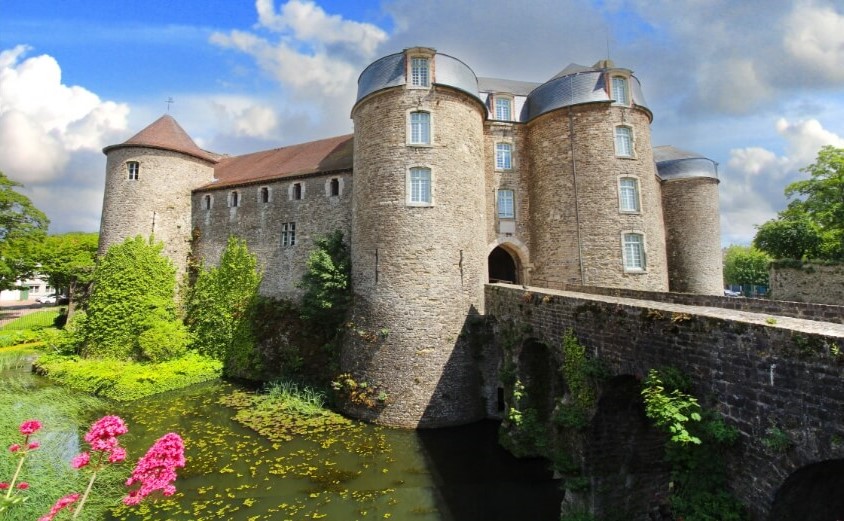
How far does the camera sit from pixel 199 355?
62.1 ft

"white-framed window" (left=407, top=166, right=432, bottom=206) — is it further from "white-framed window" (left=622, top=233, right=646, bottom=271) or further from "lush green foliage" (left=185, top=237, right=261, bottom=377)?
"lush green foliage" (left=185, top=237, right=261, bottom=377)

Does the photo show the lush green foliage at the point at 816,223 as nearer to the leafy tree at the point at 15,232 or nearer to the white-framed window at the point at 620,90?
the white-framed window at the point at 620,90

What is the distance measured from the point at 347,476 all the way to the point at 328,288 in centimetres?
642

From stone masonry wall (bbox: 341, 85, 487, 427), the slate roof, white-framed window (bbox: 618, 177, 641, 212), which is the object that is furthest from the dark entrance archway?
the slate roof

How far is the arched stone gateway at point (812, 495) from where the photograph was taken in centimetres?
433

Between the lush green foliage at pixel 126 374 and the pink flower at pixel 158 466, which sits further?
the lush green foliage at pixel 126 374

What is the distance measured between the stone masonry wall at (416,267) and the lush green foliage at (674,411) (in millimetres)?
8082

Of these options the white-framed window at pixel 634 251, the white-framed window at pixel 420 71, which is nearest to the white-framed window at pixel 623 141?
the white-framed window at pixel 634 251

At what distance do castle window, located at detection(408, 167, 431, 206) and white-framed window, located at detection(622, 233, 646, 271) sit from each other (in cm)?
754

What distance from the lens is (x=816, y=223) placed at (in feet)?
65.5

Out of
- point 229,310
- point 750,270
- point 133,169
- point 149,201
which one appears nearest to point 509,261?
point 229,310

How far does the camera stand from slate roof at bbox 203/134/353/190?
18672mm

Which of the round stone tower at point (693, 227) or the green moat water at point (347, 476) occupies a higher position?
the round stone tower at point (693, 227)

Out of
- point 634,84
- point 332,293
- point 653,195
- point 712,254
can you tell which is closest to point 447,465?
point 332,293
